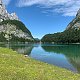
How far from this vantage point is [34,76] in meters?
26.6

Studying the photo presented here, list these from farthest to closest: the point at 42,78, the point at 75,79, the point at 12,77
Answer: the point at 75,79 → the point at 42,78 → the point at 12,77

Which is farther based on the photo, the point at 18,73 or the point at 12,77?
the point at 18,73

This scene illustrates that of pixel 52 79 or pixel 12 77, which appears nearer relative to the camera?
pixel 12 77

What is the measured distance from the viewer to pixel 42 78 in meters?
26.2

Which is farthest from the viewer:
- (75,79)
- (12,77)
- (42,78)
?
(75,79)

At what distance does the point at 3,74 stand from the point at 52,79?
5245mm

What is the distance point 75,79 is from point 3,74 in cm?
843

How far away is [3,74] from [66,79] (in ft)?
23.3

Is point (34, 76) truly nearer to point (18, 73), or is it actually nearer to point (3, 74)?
point (18, 73)

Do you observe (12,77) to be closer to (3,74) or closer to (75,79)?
(3,74)

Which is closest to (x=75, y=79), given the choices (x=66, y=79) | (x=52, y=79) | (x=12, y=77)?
(x=66, y=79)

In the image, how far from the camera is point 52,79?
2645 cm

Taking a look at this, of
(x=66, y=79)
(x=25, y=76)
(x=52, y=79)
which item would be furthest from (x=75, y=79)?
(x=25, y=76)

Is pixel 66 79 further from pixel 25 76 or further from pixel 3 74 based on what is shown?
pixel 3 74
